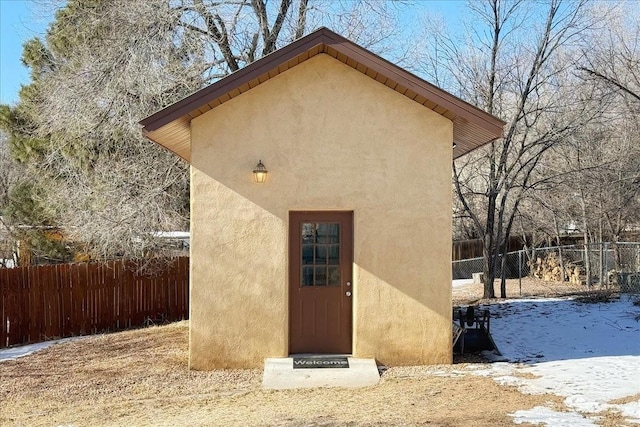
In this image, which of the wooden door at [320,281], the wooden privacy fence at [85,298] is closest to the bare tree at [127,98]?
the wooden privacy fence at [85,298]

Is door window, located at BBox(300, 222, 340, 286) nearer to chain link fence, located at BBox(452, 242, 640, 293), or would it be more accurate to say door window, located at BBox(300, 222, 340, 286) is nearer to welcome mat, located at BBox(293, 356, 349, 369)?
welcome mat, located at BBox(293, 356, 349, 369)

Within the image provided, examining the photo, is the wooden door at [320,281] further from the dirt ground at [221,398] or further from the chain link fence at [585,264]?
the chain link fence at [585,264]

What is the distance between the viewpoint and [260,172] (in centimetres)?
947

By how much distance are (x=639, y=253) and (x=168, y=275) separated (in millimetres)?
14434

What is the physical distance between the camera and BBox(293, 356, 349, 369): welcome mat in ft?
30.4

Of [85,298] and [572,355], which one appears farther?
[85,298]

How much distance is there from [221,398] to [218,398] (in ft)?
0.13

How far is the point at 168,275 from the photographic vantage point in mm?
16781

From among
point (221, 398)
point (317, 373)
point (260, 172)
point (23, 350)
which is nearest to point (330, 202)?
point (260, 172)

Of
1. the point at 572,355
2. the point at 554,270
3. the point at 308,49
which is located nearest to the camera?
the point at 308,49

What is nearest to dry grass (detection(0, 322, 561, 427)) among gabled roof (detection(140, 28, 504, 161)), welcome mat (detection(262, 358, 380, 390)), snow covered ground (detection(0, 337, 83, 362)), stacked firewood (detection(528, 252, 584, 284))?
welcome mat (detection(262, 358, 380, 390))

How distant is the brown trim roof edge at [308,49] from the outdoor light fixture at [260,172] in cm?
119

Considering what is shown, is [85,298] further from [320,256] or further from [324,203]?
[324,203]

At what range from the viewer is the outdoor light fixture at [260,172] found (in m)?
9.47
